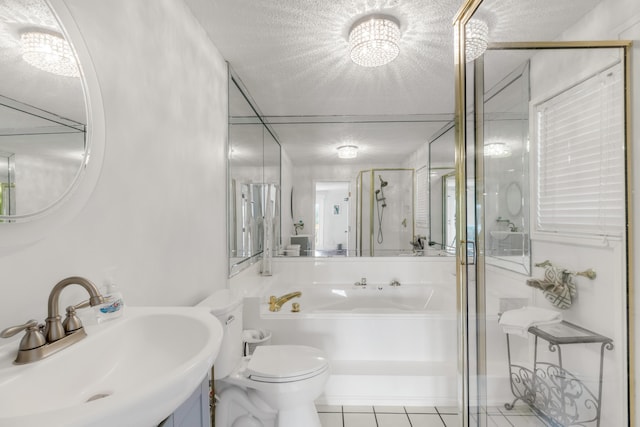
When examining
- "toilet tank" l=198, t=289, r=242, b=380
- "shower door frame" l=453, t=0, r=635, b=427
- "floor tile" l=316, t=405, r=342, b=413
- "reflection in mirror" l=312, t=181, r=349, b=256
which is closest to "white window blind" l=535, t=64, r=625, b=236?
"shower door frame" l=453, t=0, r=635, b=427

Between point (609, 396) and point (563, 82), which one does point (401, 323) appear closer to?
point (609, 396)

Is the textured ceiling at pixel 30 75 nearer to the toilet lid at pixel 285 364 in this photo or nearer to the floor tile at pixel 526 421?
the toilet lid at pixel 285 364

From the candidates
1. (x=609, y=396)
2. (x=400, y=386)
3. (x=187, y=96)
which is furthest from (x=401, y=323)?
(x=187, y=96)

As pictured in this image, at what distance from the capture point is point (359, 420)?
77.1 inches

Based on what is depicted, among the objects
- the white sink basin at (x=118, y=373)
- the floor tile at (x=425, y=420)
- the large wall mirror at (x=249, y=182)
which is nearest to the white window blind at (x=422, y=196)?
the large wall mirror at (x=249, y=182)

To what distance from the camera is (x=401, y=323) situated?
7.48 ft

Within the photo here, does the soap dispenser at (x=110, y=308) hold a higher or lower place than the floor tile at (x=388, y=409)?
higher

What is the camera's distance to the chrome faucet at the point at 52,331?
65 cm

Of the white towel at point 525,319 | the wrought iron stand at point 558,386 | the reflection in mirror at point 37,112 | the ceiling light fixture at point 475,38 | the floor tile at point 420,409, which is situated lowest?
the floor tile at point 420,409

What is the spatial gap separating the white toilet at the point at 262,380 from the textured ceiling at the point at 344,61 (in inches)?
62.1

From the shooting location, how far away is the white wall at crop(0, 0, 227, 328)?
0.88 meters

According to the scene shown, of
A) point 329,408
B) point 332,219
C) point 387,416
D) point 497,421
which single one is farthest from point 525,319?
point 332,219

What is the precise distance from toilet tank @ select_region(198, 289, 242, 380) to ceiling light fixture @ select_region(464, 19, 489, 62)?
1694mm

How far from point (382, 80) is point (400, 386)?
228 cm
